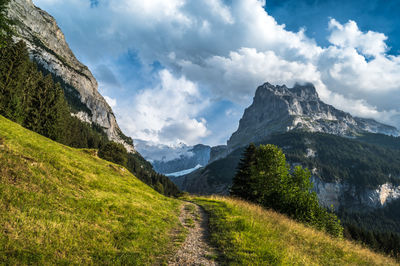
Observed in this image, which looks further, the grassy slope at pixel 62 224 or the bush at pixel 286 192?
the bush at pixel 286 192

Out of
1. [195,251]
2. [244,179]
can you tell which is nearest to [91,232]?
[195,251]

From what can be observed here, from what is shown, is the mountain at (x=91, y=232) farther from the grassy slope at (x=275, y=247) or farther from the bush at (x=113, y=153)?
the bush at (x=113, y=153)

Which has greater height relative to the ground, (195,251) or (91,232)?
(91,232)

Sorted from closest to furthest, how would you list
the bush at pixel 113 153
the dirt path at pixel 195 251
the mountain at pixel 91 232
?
the mountain at pixel 91 232
the dirt path at pixel 195 251
the bush at pixel 113 153

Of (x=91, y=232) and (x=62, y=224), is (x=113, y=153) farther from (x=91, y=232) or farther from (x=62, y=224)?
(x=62, y=224)

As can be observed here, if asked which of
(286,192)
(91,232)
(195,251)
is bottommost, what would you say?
(195,251)

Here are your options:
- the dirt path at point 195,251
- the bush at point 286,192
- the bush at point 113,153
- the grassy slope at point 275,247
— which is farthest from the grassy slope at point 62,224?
the bush at point 113,153

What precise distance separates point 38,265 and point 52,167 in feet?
38.9

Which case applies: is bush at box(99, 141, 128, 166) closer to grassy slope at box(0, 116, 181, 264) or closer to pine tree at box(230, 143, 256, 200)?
pine tree at box(230, 143, 256, 200)

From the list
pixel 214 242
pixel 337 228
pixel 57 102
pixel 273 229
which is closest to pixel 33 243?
pixel 214 242

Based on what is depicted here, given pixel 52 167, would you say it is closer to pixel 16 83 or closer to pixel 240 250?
pixel 240 250

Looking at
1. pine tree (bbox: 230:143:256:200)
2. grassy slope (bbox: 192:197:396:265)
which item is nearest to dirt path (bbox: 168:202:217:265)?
grassy slope (bbox: 192:197:396:265)

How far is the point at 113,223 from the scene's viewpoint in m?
11.2

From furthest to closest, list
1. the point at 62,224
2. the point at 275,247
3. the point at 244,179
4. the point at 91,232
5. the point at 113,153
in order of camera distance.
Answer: the point at 113,153 < the point at 244,179 < the point at 275,247 < the point at 91,232 < the point at 62,224
